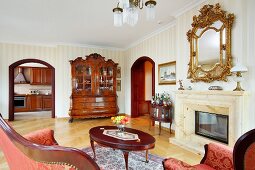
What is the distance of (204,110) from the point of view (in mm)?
3404

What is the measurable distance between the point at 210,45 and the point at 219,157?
2.18 meters

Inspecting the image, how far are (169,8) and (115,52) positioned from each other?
3940mm

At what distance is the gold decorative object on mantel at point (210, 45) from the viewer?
291 centimetres

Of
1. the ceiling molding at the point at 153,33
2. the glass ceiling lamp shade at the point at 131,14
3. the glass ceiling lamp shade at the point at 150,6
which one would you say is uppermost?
the ceiling molding at the point at 153,33

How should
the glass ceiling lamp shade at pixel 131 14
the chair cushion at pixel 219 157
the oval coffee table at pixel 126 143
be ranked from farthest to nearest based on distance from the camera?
the oval coffee table at pixel 126 143
the glass ceiling lamp shade at pixel 131 14
the chair cushion at pixel 219 157

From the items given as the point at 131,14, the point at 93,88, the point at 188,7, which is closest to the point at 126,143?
the point at 131,14

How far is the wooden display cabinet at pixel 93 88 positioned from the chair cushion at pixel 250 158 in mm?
5802

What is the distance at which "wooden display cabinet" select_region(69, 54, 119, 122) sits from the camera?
625 centimetres

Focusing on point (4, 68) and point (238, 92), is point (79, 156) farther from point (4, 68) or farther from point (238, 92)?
point (4, 68)

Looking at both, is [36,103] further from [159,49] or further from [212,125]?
[212,125]

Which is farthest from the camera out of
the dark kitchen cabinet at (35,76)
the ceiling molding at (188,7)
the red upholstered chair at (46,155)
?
the dark kitchen cabinet at (35,76)

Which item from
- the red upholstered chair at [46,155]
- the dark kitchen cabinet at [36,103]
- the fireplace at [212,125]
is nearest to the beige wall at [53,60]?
the dark kitchen cabinet at [36,103]

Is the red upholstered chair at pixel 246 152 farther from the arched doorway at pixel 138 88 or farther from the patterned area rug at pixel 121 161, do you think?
the arched doorway at pixel 138 88

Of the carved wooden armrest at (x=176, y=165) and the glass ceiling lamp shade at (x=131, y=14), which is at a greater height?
the glass ceiling lamp shade at (x=131, y=14)
